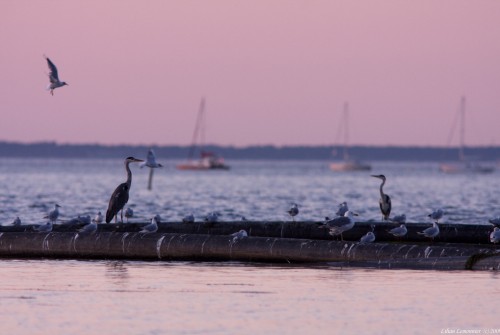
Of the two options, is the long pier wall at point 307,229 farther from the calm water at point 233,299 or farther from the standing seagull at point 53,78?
the calm water at point 233,299

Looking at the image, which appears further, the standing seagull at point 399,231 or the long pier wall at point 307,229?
the long pier wall at point 307,229

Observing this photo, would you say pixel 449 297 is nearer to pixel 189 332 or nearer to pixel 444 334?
pixel 444 334

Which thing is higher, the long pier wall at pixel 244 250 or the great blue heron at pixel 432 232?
the great blue heron at pixel 432 232

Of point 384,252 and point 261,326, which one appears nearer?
point 261,326

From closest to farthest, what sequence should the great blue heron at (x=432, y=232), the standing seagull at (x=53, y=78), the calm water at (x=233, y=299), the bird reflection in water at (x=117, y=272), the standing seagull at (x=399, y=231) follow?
→ the calm water at (x=233, y=299) < the bird reflection in water at (x=117, y=272) < the great blue heron at (x=432, y=232) < the standing seagull at (x=399, y=231) < the standing seagull at (x=53, y=78)

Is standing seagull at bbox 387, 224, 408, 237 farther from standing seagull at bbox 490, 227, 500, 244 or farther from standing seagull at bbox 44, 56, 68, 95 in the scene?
standing seagull at bbox 44, 56, 68, 95

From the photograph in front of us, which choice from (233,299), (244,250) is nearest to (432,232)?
(244,250)

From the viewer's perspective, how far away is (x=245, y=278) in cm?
2120

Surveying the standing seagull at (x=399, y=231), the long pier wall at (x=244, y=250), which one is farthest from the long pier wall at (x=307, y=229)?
the long pier wall at (x=244, y=250)

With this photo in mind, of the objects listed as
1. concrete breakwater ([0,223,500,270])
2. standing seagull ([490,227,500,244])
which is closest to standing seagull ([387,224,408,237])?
standing seagull ([490,227,500,244])

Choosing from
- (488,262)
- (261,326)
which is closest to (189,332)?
(261,326)

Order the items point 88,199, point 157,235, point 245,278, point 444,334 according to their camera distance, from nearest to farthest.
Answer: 1. point 444,334
2. point 245,278
3. point 157,235
4. point 88,199

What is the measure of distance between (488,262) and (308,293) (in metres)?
4.23

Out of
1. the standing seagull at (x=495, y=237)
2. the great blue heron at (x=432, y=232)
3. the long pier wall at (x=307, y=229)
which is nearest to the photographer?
the standing seagull at (x=495, y=237)
